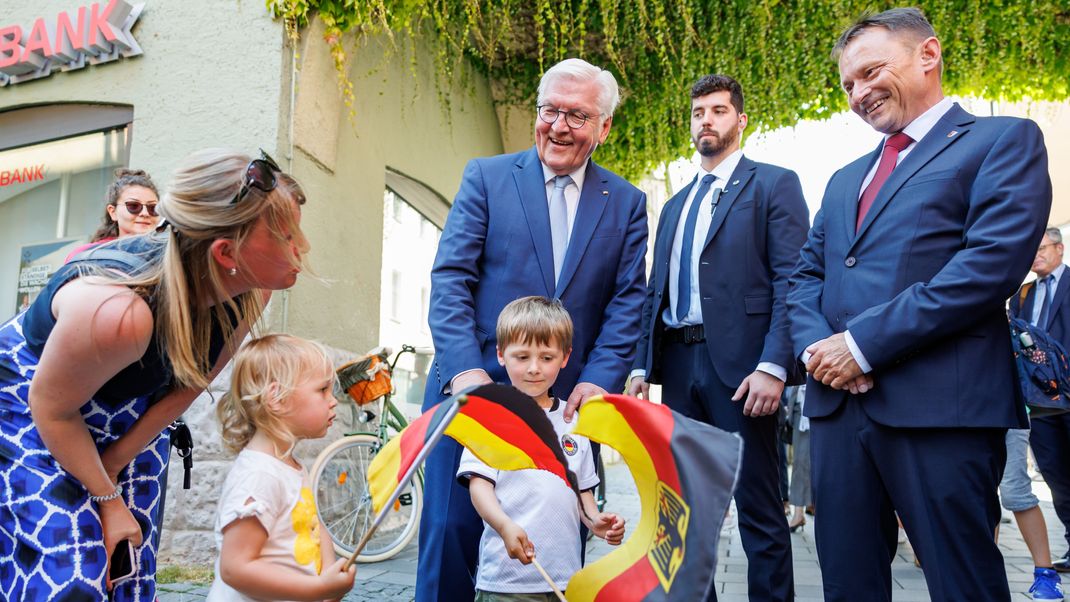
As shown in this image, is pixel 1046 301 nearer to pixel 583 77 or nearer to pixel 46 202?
pixel 583 77

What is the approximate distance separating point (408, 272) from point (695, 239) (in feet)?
15.3

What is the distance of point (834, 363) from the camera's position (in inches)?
97.0

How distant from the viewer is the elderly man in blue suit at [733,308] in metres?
3.35

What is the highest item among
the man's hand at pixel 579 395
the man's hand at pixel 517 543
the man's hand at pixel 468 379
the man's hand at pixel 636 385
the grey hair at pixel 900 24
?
the grey hair at pixel 900 24

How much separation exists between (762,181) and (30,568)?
9.95 ft

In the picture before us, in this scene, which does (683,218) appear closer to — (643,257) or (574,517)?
(643,257)

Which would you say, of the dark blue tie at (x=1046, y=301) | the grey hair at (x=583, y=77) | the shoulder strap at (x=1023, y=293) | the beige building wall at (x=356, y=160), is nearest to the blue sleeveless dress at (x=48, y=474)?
the grey hair at (x=583, y=77)

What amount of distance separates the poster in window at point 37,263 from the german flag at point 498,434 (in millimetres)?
5370

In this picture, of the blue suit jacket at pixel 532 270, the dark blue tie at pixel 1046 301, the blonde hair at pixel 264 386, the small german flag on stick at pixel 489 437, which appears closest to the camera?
the small german flag on stick at pixel 489 437

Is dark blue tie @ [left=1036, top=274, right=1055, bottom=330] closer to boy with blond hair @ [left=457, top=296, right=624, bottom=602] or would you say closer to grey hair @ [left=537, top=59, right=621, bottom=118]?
grey hair @ [left=537, top=59, right=621, bottom=118]

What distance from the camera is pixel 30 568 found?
1.91 m

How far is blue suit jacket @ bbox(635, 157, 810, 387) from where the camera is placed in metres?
3.46

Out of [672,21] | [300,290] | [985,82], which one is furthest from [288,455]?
[985,82]

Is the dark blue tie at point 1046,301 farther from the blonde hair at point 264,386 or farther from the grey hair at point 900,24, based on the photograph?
the blonde hair at point 264,386
